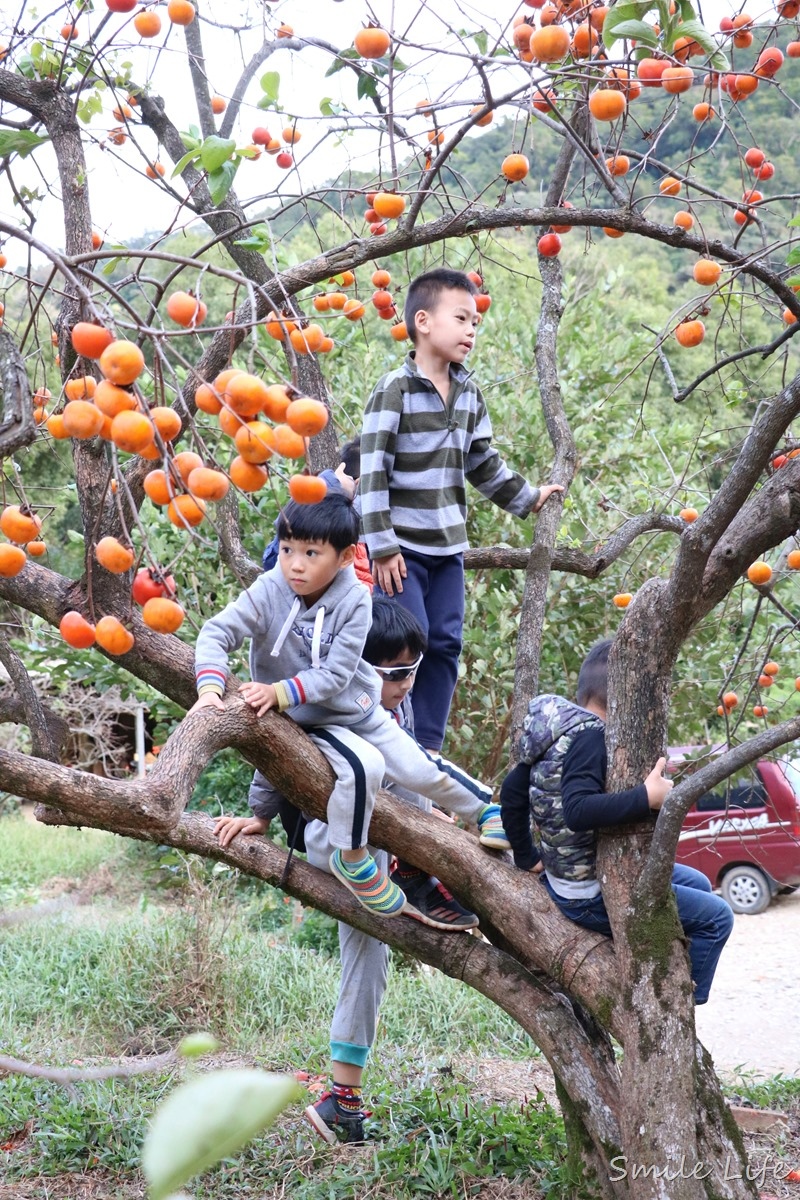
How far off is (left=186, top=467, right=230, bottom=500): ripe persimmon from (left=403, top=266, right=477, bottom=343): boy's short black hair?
5.59ft

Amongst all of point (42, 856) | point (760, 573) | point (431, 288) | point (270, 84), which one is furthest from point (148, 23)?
point (42, 856)

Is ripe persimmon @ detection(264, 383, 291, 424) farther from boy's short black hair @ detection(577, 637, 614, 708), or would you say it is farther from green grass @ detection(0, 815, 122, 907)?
green grass @ detection(0, 815, 122, 907)

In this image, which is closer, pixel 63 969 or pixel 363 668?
pixel 363 668

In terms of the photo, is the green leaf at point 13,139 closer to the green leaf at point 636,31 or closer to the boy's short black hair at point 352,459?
the green leaf at point 636,31

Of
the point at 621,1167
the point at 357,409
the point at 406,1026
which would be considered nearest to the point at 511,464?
the point at 357,409

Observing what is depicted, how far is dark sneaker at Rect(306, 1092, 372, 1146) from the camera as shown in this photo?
271 centimetres

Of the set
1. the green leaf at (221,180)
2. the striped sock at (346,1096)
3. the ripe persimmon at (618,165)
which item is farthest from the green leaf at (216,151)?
the striped sock at (346,1096)

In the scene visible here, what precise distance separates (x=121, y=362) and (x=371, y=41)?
1.24 meters

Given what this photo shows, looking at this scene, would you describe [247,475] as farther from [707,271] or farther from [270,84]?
[707,271]

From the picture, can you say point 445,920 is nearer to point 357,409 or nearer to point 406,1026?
point 406,1026

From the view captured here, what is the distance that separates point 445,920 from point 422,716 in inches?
24.1

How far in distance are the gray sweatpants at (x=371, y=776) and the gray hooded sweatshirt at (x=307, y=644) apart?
7cm

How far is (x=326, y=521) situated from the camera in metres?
2.20

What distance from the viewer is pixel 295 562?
7.33 ft
